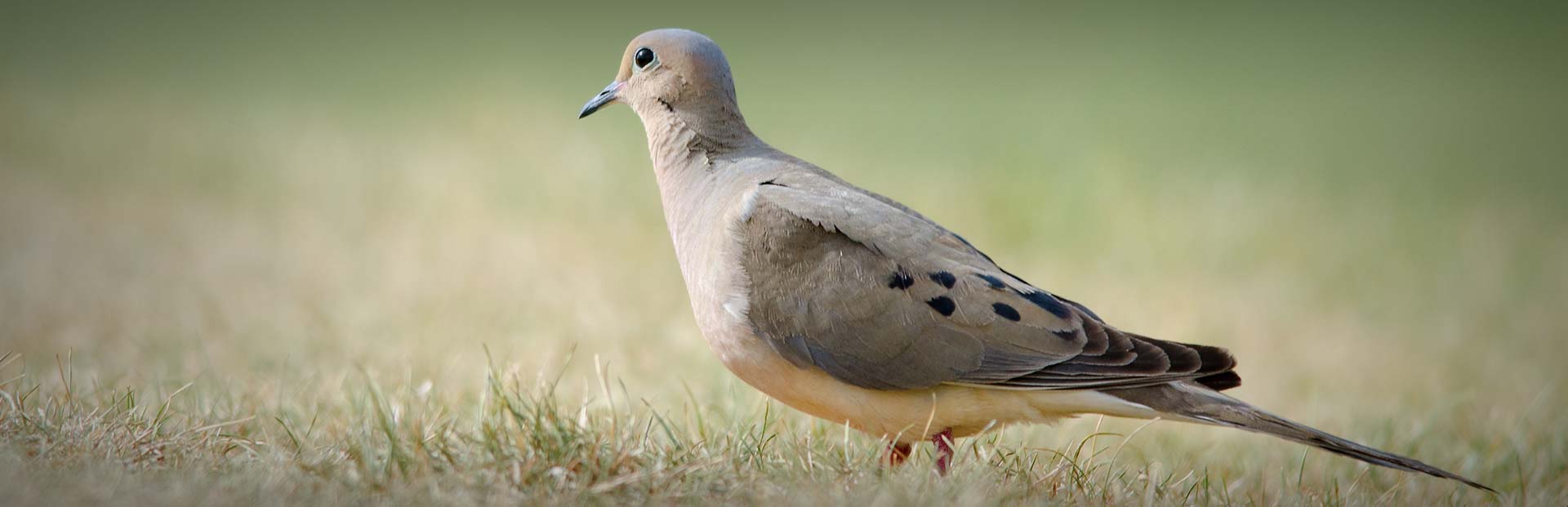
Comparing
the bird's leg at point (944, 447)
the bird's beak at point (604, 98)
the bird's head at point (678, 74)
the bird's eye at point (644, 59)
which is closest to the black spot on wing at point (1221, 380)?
the bird's leg at point (944, 447)

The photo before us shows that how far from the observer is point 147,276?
6.86 m

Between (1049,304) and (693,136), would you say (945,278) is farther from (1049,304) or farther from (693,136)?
(693,136)

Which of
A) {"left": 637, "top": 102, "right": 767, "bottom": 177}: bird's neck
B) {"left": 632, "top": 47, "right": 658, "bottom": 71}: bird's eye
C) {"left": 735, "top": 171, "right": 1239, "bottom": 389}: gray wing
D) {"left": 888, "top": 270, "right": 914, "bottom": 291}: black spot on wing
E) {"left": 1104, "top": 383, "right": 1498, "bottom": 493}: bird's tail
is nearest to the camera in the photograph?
{"left": 1104, "top": 383, "right": 1498, "bottom": 493}: bird's tail

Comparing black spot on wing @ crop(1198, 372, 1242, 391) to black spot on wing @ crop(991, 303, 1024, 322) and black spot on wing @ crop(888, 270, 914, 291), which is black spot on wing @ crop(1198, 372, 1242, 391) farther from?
black spot on wing @ crop(888, 270, 914, 291)

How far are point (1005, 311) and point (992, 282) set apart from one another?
0.11m

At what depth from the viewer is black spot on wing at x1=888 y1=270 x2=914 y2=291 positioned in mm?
3697

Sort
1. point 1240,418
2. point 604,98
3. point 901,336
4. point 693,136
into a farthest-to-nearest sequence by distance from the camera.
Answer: point 604,98, point 693,136, point 901,336, point 1240,418

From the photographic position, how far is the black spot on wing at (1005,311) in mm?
3660

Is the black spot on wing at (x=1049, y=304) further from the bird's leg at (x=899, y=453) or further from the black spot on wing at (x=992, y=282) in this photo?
the bird's leg at (x=899, y=453)

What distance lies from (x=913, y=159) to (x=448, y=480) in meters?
6.66

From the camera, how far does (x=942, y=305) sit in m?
3.66

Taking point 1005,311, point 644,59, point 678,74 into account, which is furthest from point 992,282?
point 644,59

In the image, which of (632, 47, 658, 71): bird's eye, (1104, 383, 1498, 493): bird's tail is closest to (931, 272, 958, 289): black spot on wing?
(1104, 383, 1498, 493): bird's tail

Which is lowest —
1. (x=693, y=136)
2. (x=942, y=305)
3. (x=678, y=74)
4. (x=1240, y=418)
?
(x=1240, y=418)
